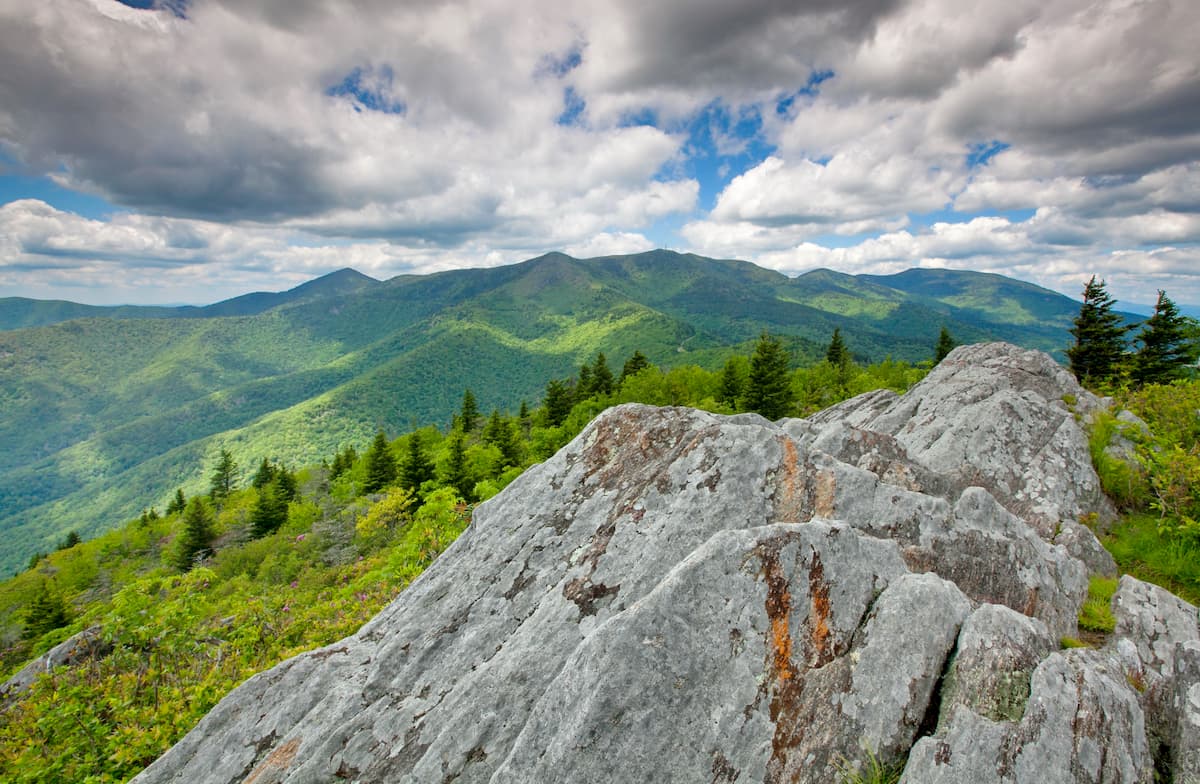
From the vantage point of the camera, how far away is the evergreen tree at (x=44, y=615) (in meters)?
36.2

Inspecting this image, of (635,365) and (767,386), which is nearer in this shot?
(767,386)

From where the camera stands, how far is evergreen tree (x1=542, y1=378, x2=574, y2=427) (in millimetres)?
69562

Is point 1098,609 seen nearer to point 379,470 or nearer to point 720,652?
point 720,652

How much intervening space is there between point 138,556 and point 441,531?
81.4 meters

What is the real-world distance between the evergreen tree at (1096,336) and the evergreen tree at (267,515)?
87134mm

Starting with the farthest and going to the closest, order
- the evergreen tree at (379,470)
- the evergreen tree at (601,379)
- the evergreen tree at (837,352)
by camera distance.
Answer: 1. the evergreen tree at (837,352)
2. the evergreen tree at (601,379)
3. the evergreen tree at (379,470)

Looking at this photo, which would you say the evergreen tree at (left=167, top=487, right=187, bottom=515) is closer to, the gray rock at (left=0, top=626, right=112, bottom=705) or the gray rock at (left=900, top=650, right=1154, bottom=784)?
the gray rock at (left=0, top=626, right=112, bottom=705)

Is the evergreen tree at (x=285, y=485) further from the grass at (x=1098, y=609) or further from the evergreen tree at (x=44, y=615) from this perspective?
the grass at (x=1098, y=609)

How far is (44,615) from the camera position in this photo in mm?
37062

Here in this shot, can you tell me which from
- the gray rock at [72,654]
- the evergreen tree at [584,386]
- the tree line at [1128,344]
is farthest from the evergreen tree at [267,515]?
the tree line at [1128,344]

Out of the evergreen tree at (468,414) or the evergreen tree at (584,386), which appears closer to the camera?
the evergreen tree at (584,386)

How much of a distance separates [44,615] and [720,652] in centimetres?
5531

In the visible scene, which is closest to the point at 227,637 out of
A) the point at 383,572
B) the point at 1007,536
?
the point at 383,572

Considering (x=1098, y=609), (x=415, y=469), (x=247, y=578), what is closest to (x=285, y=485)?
(x=415, y=469)
